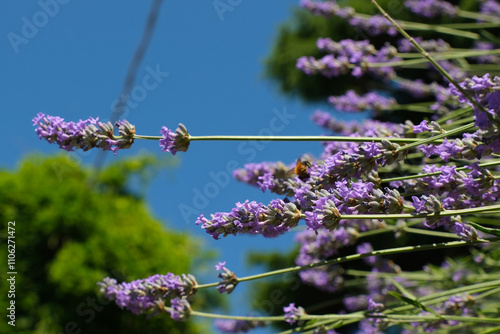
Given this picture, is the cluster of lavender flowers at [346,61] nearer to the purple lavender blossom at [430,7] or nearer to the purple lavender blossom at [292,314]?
the purple lavender blossom at [430,7]

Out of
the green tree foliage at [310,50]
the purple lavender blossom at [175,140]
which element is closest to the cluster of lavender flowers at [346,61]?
the purple lavender blossom at [175,140]

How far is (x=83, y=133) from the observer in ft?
2.84

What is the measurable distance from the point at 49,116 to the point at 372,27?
4.36 ft

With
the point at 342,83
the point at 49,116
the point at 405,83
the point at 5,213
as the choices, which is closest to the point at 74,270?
the point at 5,213

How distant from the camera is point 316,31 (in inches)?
227

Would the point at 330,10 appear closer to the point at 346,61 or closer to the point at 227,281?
the point at 346,61

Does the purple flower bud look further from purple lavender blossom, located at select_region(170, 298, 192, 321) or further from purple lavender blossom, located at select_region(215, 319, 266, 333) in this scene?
purple lavender blossom, located at select_region(215, 319, 266, 333)

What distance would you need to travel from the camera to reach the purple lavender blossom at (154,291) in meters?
1.01

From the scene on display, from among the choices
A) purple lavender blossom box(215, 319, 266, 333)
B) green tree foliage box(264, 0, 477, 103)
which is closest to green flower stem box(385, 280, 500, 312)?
purple lavender blossom box(215, 319, 266, 333)

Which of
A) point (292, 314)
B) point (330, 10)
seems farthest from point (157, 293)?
point (330, 10)

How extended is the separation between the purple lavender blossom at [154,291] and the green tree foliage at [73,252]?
12.3 ft

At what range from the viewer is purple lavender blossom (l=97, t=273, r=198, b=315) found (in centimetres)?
101

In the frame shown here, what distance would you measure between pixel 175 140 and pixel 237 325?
910mm

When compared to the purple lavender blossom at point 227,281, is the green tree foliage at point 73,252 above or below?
above
